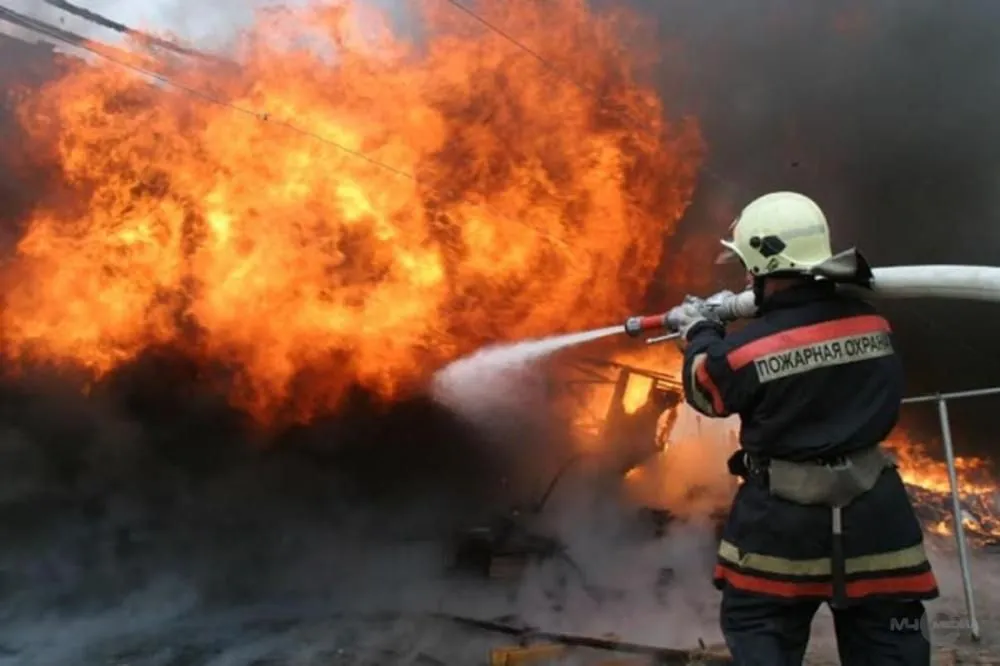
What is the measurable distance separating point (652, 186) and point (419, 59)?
2.67 meters

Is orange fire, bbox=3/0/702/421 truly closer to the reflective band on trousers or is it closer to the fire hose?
the fire hose

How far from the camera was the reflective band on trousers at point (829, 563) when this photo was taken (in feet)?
7.86

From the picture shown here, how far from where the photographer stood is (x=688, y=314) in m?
2.97

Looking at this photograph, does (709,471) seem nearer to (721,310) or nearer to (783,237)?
(721,310)

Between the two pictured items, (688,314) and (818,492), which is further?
(688,314)

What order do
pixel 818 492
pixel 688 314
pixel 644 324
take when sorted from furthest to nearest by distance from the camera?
pixel 644 324 < pixel 688 314 < pixel 818 492

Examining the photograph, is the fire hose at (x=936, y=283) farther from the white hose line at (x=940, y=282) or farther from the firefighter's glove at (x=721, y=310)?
the firefighter's glove at (x=721, y=310)

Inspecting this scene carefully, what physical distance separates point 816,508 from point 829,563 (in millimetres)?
161

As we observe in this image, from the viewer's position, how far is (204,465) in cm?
748

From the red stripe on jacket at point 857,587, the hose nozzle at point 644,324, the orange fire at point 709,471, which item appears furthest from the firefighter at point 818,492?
the orange fire at point 709,471

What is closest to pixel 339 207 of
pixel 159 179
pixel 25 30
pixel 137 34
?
pixel 159 179

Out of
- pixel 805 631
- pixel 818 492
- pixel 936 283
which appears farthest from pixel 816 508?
pixel 936 283

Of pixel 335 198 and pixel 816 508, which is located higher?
pixel 335 198

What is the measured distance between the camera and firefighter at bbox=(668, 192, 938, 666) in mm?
2395
